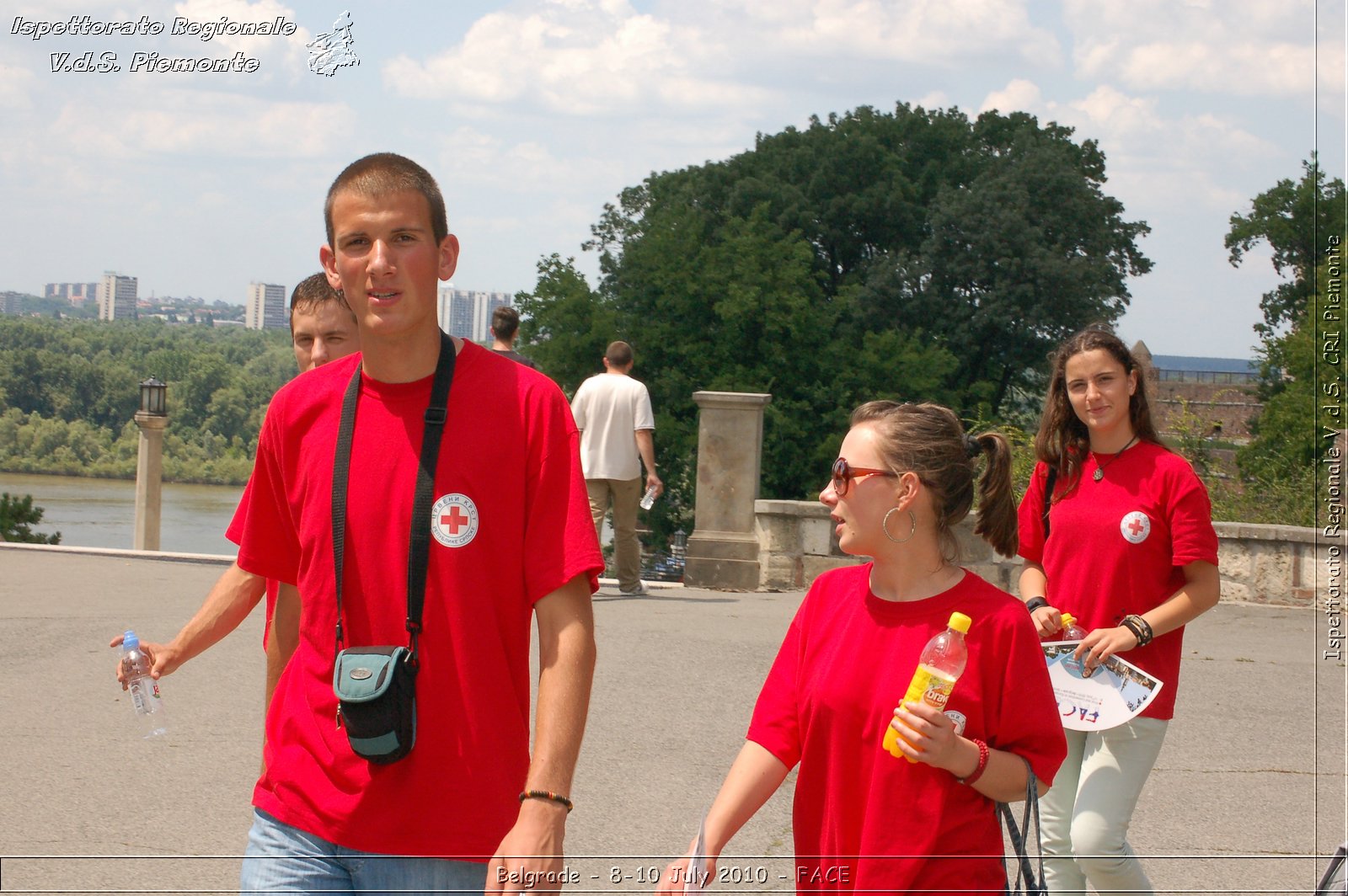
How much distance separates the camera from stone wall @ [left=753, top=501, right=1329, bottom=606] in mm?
11836

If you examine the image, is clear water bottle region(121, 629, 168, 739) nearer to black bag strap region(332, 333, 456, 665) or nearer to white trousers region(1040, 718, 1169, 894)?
black bag strap region(332, 333, 456, 665)

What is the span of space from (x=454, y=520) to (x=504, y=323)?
8.99m

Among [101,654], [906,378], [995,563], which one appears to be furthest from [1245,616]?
[906,378]

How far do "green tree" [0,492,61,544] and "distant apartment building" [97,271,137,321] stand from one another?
1554 centimetres

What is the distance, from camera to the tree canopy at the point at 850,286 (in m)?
41.7

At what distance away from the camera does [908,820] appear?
101 inches

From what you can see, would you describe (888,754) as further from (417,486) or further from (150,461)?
(150,461)

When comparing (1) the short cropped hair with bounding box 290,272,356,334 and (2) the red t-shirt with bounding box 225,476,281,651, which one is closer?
(2) the red t-shirt with bounding box 225,476,281,651

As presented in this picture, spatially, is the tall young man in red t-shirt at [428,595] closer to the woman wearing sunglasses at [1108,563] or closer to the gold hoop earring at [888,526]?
the gold hoop earring at [888,526]

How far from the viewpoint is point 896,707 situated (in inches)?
102

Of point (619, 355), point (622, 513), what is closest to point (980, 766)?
point (622, 513)

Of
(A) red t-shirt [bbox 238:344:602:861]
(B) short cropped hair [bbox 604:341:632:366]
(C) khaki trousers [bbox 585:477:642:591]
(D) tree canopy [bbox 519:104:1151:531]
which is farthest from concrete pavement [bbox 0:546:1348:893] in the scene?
(D) tree canopy [bbox 519:104:1151:531]

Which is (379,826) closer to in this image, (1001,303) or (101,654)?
(101,654)

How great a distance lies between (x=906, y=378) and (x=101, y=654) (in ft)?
110
